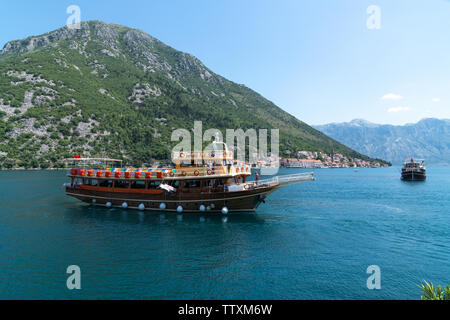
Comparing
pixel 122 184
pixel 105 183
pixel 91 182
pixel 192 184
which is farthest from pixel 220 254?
pixel 91 182

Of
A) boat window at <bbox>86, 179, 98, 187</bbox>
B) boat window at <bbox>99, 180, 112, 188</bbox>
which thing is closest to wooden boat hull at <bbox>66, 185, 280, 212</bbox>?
boat window at <bbox>99, 180, 112, 188</bbox>

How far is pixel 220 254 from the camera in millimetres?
22141

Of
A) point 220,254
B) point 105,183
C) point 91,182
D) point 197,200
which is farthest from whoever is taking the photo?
point 91,182

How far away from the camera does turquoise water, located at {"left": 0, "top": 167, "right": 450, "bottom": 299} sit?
16.4 metres

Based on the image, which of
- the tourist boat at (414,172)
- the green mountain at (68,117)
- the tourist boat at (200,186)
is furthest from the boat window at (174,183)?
the green mountain at (68,117)

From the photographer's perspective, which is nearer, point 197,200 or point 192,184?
point 197,200

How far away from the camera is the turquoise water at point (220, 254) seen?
16391 millimetres

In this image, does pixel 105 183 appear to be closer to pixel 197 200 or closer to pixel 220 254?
pixel 197 200

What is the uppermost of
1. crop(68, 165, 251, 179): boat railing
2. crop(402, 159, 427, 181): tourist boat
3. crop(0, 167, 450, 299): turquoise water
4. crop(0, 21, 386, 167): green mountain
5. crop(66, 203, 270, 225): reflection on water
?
crop(0, 21, 386, 167): green mountain

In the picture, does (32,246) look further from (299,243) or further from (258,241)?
(299,243)

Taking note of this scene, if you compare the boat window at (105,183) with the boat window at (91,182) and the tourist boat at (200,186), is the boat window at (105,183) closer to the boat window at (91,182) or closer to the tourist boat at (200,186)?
the boat window at (91,182)

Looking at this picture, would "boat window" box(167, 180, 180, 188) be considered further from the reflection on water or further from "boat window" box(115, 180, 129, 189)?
"boat window" box(115, 180, 129, 189)

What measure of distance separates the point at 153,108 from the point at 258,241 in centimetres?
19092

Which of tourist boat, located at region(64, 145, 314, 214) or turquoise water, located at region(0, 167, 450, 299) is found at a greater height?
tourist boat, located at region(64, 145, 314, 214)
